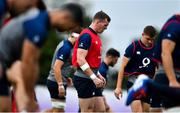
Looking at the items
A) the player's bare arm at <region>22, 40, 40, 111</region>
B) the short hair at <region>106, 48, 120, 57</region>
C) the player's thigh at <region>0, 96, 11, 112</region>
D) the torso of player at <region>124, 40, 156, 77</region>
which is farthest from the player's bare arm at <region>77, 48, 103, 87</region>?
the player's bare arm at <region>22, 40, 40, 111</region>

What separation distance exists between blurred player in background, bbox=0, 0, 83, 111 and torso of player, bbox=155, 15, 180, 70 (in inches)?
67.9

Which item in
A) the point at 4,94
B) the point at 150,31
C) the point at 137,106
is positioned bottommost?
the point at 4,94

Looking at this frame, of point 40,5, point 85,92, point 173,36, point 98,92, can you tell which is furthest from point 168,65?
point 98,92

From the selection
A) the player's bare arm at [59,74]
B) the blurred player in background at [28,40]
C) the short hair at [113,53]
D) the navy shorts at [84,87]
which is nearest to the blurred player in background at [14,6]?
the blurred player in background at [28,40]

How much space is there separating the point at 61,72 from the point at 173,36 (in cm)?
459

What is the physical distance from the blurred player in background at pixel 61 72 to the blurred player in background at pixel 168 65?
3.68 m

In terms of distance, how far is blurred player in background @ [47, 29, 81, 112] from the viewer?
14.8m

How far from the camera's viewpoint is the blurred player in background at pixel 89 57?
14.1 metres

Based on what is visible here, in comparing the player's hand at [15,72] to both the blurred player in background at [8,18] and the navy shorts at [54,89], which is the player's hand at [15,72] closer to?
the blurred player in background at [8,18]

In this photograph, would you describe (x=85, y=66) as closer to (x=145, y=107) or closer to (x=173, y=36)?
(x=145, y=107)

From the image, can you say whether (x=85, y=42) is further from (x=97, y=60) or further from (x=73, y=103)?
(x=73, y=103)

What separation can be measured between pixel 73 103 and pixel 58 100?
4.22m

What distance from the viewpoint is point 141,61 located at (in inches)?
589

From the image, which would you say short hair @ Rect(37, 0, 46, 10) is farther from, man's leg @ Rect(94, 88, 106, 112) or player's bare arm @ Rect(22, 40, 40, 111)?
man's leg @ Rect(94, 88, 106, 112)
